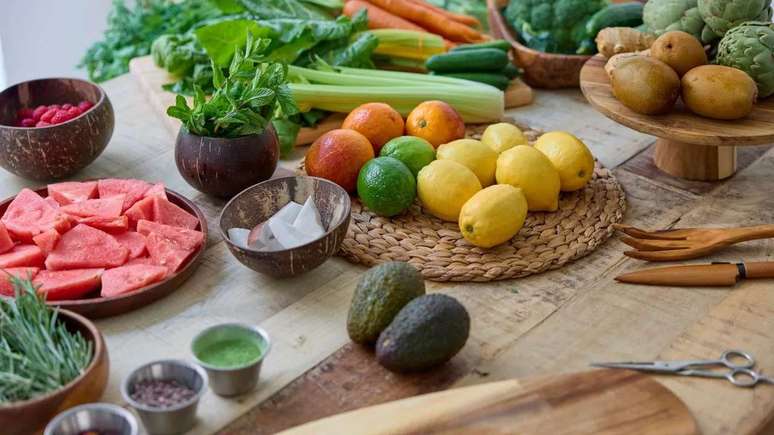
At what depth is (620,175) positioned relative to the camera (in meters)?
2.00

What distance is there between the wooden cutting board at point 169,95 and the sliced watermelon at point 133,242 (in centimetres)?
59

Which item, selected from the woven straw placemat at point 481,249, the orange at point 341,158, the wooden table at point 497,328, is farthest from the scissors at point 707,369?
the orange at point 341,158

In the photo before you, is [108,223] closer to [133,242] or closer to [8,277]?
[133,242]

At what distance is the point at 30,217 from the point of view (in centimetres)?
167

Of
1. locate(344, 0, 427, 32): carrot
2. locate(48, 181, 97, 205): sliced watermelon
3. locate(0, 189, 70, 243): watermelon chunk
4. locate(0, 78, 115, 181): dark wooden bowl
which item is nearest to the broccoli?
locate(344, 0, 427, 32): carrot

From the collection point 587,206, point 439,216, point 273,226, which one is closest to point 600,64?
point 587,206

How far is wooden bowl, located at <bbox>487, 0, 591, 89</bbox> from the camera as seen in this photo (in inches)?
94.4

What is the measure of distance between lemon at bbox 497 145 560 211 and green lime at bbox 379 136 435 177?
16cm

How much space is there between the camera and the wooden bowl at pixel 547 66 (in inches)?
94.4

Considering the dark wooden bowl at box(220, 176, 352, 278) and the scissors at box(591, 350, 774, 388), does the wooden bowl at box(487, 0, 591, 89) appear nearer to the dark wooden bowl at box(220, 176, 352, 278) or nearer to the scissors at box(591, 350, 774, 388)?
the dark wooden bowl at box(220, 176, 352, 278)

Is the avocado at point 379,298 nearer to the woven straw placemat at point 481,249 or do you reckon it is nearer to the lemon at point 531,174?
the woven straw placemat at point 481,249

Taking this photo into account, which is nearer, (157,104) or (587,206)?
(587,206)

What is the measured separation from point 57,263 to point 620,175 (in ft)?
3.87

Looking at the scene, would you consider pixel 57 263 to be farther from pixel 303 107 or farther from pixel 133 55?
pixel 133 55
